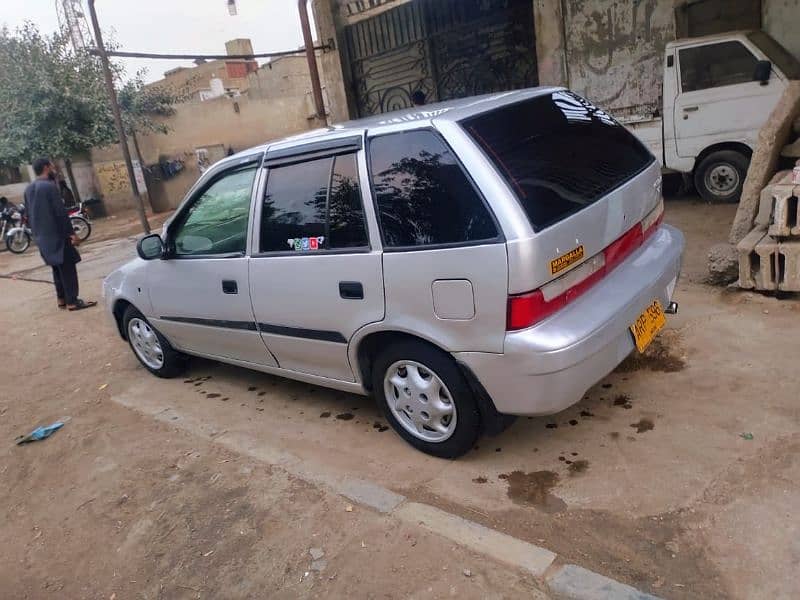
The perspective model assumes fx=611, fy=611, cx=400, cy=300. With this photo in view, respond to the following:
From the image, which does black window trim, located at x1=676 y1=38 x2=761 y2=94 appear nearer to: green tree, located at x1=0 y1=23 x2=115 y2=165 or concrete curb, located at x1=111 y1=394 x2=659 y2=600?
concrete curb, located at x1=111 y1=394 x2=659 y2=600

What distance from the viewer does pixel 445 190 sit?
105 inches

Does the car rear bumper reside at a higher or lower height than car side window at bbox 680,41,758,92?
lower

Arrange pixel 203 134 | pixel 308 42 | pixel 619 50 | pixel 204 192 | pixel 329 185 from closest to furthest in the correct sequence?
pixel 329 185
pixel 204 192
pixel 619 50
pixel 308 42
pixel 203 134

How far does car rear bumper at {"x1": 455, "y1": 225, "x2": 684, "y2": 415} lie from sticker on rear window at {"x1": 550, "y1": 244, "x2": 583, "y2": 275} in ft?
0.60

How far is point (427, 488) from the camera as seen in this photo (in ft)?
9.41

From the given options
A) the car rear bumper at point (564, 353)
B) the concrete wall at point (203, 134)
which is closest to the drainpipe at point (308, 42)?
the concrete wall at point (203, 134)

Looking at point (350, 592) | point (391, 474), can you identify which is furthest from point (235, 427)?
point (350, 592)

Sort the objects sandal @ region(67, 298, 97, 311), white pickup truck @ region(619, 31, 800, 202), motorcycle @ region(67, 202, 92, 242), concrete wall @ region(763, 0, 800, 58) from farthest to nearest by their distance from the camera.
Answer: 1. motorcycle @ region(67, 202, 92, 242)
2. concrete wall @ region(763, 0, 800, 58)
3. sandal @ region(67, 298, 97, 311)
4. white pickup truck @ region(619, 31, 800, 202)

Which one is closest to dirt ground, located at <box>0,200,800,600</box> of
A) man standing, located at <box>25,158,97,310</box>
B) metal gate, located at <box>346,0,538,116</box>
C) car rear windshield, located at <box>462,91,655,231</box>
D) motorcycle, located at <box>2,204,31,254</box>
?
car rear windshield, located at <box>462,91,655,231</box>

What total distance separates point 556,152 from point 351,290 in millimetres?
1182

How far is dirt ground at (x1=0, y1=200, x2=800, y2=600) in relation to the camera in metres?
2.31

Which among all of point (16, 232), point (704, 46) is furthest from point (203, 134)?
point (704, 46)

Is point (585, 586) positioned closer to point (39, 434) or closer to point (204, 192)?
point (204, 192)

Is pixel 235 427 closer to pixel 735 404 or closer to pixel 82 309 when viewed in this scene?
pixel 735 404
